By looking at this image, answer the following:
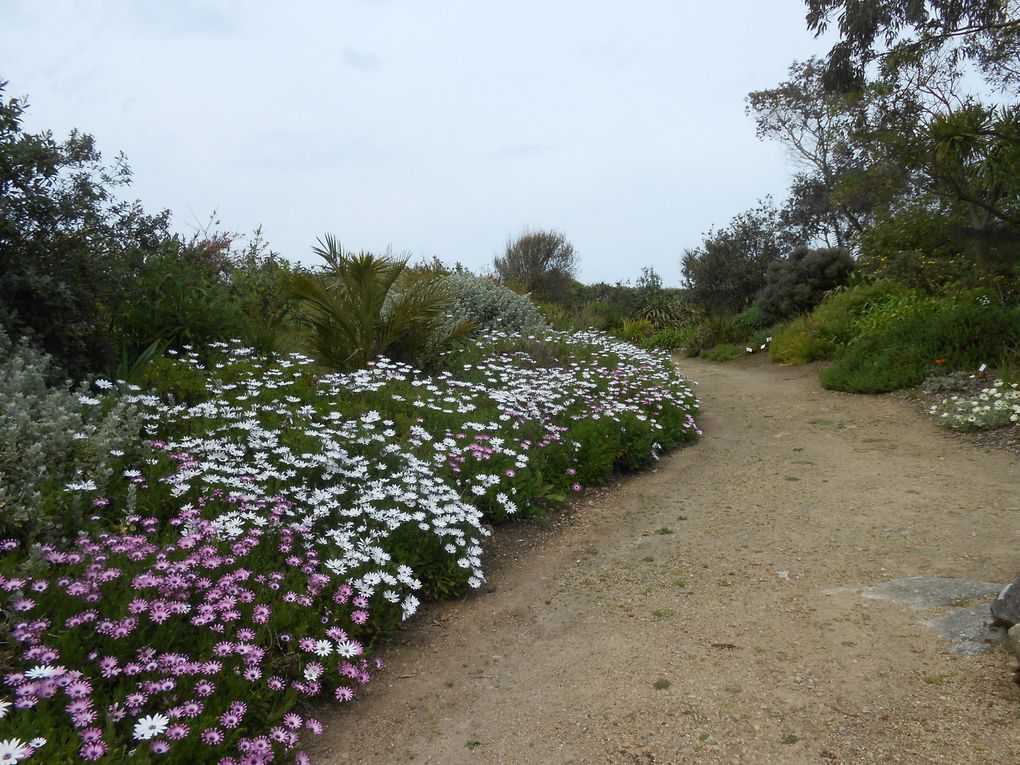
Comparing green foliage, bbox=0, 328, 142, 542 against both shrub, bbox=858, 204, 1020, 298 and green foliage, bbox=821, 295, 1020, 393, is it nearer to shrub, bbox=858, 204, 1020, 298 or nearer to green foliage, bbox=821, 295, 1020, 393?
green foliage, bbox=821, 295, 1020, 393

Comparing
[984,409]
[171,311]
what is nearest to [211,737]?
[171,311]

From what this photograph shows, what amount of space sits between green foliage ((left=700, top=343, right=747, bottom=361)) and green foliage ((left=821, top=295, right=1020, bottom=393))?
5215 millimetres

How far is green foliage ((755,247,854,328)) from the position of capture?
16547 mm

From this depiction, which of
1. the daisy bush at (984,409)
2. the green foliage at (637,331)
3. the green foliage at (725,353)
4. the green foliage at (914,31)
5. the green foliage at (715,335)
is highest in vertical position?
the green foliage at (914,31)

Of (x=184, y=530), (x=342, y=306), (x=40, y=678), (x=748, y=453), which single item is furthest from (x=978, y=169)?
(x=40, y=678)

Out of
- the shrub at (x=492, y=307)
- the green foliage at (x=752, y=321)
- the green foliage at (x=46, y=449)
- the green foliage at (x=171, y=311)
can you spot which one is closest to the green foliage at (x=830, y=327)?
the green foliage at (x=752, y=321)

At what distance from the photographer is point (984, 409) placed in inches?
281

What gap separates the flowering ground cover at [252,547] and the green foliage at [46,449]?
0.11 ft

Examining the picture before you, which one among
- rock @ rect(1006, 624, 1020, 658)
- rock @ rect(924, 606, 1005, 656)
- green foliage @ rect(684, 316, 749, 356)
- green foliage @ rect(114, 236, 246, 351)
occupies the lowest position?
rock @ rect(924, 606, 1005, 656)

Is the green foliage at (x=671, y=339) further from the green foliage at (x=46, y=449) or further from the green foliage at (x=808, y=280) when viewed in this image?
the green foliage at (x=46, y=449)

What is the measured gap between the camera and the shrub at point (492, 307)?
11391mm

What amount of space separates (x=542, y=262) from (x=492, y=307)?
1517 centimetres

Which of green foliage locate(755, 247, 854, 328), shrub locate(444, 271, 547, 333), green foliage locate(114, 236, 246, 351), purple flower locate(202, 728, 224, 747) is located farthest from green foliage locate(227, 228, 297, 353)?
green foliage locate(755, 247, 854, 328)

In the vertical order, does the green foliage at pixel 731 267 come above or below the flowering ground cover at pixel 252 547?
above
